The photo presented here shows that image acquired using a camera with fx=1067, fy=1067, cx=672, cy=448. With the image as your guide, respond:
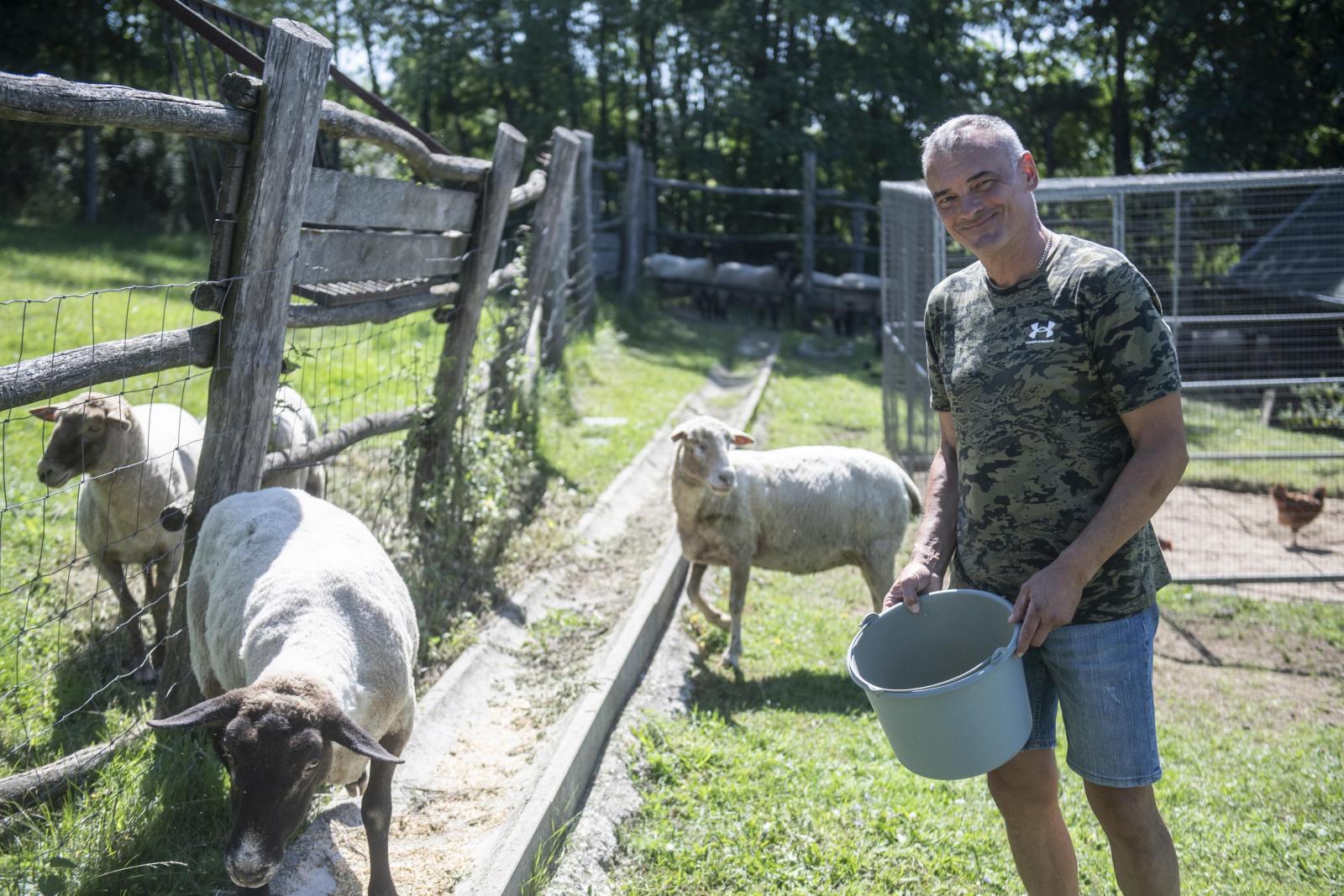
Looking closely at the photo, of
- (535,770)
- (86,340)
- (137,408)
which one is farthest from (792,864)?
(86,340)

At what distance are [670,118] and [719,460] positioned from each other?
20485 millimetres

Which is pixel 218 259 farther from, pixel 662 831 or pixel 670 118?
pixel 670 118

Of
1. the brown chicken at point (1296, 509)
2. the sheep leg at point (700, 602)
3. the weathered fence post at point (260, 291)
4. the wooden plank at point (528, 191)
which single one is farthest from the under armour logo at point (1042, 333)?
the brown chicken at point (1296, 509)

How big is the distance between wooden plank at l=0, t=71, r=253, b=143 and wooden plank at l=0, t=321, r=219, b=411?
2.21ft

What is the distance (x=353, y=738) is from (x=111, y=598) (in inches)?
120

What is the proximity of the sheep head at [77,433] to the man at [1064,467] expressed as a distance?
3648 mm

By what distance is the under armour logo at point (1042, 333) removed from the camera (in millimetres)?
2621

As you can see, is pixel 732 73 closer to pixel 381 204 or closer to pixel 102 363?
pixel 381 204

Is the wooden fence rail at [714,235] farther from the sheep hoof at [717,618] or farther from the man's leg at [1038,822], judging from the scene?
the man's leg at [1038,822]

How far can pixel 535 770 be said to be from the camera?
13.8 ft

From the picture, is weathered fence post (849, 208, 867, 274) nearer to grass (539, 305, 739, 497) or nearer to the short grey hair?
grass (539, 305, 739, 497)

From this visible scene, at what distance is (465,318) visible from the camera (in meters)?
6.54

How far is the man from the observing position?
8.29 ft

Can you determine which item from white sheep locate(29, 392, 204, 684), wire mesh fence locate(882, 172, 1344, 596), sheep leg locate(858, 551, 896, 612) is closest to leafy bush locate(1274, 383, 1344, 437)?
wire mesh fence locate(882, 172, 1344, 596)
